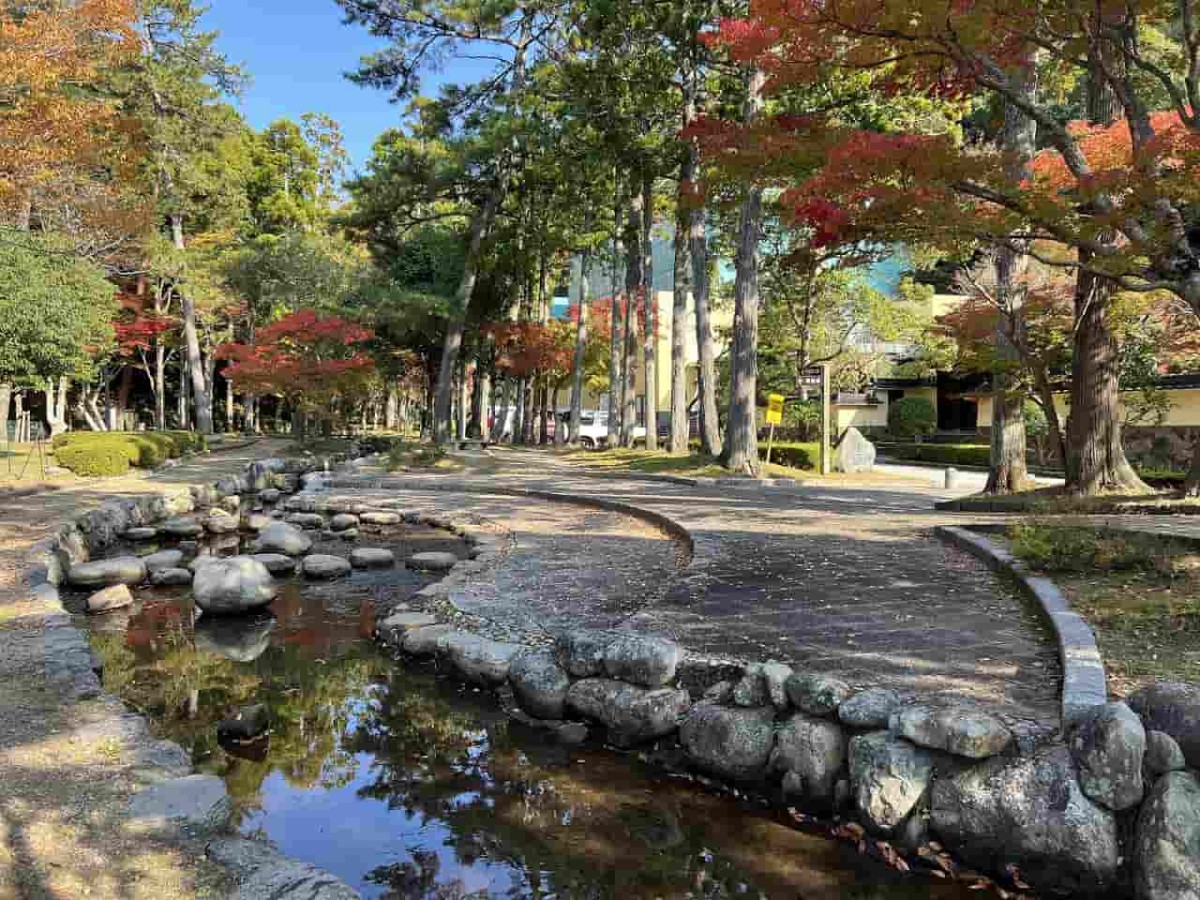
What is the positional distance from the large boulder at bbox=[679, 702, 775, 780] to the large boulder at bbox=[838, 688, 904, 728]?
39 centimetres

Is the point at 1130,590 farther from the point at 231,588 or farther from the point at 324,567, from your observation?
the point at 324,567

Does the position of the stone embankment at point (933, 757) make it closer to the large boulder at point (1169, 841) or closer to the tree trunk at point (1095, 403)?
the large boulder at point (1169, 841)

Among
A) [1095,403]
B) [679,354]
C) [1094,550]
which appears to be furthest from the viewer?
[679,354]

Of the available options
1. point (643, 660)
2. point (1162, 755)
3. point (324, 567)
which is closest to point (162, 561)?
point (324, 567)

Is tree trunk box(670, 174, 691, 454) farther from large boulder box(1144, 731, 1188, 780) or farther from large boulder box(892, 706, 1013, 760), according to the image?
large boulder box(1144, 731, 1188, 780)

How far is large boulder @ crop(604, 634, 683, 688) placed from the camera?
4.45 meters

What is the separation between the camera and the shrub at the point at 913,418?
30938 millimetres

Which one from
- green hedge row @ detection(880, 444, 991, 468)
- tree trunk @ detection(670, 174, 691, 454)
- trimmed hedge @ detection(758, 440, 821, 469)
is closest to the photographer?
trimmed hedge @ detection(758, 440, 821, 469)

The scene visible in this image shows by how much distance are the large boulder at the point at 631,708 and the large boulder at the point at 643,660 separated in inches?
2.1

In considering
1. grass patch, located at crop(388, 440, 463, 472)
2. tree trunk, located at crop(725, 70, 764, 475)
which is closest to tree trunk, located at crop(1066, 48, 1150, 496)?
tree trunk, located at crop(725, 70, 764, 475)

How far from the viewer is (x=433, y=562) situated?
8828 millimetres

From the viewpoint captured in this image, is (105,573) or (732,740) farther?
(105,573)

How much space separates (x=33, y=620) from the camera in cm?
563

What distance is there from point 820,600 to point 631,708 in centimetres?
215
